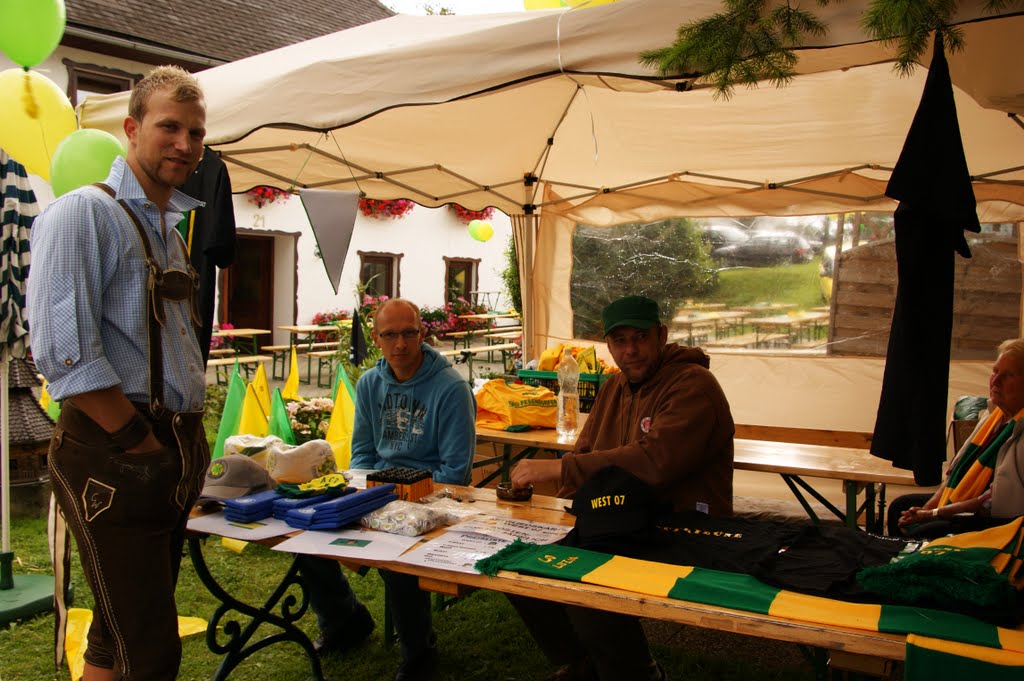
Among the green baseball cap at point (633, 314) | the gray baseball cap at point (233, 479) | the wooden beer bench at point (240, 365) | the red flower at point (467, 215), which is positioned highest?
the red flower at point (467, 215)

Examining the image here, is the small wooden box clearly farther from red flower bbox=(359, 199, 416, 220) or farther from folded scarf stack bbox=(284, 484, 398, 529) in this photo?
red flower bbox=(359, 199, 416, 220)

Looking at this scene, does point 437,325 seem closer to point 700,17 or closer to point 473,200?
point 473,200

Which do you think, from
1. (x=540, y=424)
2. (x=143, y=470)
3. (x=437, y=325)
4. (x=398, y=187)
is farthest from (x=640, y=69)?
(x=437, y=325)

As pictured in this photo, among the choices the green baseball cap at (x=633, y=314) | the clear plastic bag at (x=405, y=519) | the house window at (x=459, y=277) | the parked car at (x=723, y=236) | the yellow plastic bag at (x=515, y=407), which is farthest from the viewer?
the house window at (x=459, y=277)

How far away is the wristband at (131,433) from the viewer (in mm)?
1849

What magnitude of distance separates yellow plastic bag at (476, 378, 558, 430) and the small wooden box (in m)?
1.79

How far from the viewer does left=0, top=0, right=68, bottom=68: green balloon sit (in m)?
3.58

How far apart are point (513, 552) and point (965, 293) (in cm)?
505

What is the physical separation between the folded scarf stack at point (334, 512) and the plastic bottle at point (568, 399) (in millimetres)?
1976

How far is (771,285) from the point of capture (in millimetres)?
6629

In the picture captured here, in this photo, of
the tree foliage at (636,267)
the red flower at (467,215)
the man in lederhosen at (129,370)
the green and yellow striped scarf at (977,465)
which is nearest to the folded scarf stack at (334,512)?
the man in lederhosen at (129,370)

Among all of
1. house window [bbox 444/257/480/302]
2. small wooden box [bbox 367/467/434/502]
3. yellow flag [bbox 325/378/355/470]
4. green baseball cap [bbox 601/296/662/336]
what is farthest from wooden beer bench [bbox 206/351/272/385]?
green baseball cap [bbox 601/296/662/336]

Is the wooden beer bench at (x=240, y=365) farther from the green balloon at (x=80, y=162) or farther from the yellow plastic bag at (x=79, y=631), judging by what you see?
the green balloon at (x=80, y=162)

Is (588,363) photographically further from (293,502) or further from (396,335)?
(293,502)
